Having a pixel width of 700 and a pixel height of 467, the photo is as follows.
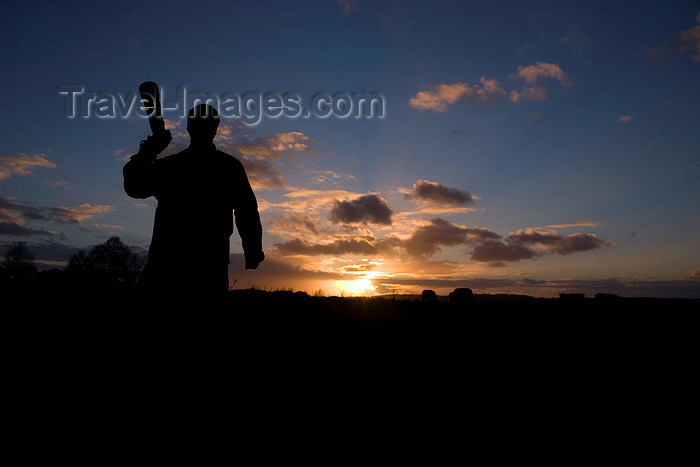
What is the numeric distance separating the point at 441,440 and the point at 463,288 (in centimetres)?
5092

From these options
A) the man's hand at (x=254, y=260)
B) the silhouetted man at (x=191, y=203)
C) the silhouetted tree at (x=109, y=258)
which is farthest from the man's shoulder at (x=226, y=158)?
the silhouetted tree at (x=109, y=258)

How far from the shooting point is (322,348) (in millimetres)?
7336

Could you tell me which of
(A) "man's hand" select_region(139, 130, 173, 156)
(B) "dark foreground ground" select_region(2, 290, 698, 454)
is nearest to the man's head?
(A) "man's hand" select_region(139, 130, 173, 156)

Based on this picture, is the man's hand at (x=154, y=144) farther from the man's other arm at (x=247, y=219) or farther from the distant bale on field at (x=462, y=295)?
the distant bale on field at (x=462, y=295)

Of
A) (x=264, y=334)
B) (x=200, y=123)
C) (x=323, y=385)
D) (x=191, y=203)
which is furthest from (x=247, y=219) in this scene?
→ (x=264, y=334)

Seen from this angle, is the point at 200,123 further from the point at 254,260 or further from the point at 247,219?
the point at 254,260

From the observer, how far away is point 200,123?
379cm

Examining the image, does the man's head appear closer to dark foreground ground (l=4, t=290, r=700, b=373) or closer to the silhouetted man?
the silhouetted man

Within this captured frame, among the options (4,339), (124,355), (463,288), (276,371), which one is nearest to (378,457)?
(124,355)

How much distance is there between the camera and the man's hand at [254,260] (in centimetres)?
411

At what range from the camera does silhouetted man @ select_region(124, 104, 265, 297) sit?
351 cm

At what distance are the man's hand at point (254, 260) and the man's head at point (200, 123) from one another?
1.16m

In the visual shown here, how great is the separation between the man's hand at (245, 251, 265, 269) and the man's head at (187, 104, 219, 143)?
3.80 feet

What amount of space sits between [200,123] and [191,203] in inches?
30.0
